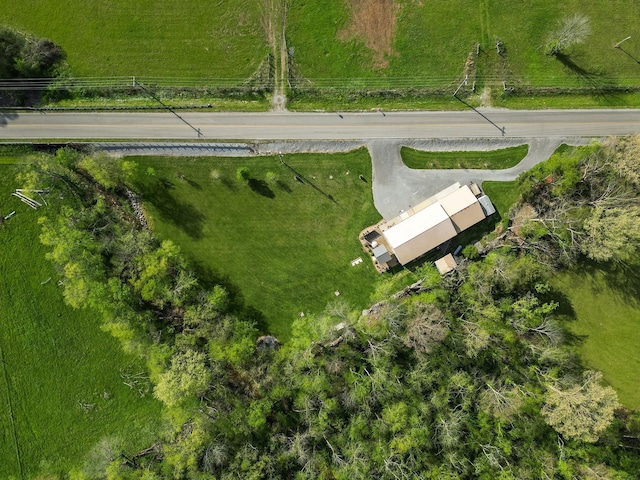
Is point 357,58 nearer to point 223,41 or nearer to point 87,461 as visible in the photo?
point 223,41

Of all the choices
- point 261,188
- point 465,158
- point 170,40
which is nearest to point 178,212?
point 261,188

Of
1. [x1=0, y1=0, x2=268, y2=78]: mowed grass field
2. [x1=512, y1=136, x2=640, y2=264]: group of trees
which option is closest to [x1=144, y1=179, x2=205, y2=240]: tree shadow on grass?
[x1=0, y1=0, x2=268, y2=78]: mowed grass field

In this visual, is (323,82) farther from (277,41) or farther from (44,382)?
(44,382)

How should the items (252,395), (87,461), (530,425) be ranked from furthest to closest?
1. (87,461)
2. (252,395)
3. (530,425)

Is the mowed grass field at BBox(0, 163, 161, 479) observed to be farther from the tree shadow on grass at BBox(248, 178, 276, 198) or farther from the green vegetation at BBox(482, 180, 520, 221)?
the green vegetation at BBox(482, 180, 520, 221)

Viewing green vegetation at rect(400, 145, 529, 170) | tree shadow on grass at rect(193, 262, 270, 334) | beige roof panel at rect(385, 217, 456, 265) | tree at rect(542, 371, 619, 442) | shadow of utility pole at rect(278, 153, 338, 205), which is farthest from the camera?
shadow of utility pole at rect(278, 153, 338, 205)

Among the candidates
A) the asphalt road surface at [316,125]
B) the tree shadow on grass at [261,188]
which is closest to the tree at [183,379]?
the tree shadow on grass at [261,188]

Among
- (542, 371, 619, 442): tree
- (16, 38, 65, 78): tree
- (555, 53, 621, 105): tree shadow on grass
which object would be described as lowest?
(542, 371, 619, 442): tree

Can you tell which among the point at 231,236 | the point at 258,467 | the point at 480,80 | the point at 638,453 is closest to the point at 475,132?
the point at 480,80
